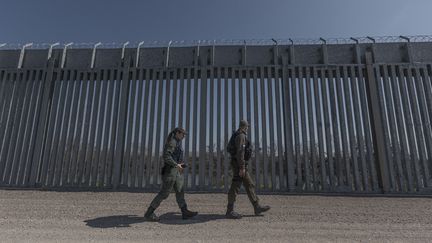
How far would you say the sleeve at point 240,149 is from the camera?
5.24 m

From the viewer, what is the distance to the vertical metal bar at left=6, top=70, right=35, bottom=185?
9.23 metres

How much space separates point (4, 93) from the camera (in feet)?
32.3

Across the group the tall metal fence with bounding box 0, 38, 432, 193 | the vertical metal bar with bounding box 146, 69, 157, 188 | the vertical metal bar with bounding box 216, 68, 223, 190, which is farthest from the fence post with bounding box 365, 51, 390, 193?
the vertical metal bar with bounding box 146, 69, 157, 188

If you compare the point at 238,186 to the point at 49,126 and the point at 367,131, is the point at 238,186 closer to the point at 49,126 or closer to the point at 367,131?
the point at 367,131

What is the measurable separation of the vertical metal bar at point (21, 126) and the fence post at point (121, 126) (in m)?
3.11

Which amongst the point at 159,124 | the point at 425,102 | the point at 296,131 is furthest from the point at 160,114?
the point at 425,102

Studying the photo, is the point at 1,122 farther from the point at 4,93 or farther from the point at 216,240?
the point at 216,240

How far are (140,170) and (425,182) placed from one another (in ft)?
26.1

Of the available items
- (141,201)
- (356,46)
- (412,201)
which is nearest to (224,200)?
(141,201)

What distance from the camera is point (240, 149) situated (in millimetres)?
5258

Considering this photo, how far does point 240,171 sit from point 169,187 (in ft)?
4.07

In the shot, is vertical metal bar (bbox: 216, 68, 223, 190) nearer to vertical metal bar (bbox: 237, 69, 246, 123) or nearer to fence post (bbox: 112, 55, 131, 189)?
vertical metal bar (bbox: 237, 69, 246, 123)

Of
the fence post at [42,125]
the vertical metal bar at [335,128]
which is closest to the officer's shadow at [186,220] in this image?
the vertical metal bar at [335,128]

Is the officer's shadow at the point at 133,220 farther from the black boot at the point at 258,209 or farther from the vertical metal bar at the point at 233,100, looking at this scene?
the vertical metal bar at the point at 233,100
